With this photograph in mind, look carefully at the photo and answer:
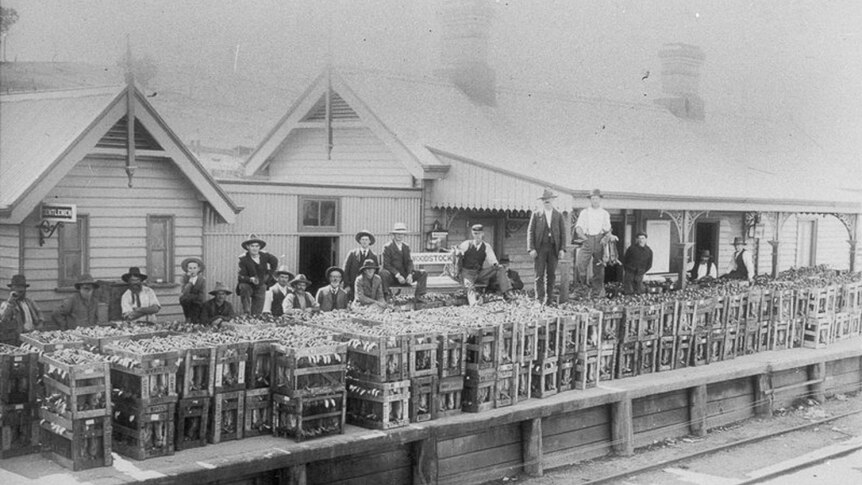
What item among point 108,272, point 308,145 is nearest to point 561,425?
point 108,272

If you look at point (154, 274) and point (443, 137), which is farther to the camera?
point (443, 137)

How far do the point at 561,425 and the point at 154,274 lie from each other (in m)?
7.18

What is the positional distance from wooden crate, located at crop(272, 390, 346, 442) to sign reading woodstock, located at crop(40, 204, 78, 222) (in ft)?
18.0

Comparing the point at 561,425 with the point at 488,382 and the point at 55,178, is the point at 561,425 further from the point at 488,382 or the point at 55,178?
the point at 55,178

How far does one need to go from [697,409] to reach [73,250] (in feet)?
33.0

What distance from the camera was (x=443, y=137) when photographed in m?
20.6

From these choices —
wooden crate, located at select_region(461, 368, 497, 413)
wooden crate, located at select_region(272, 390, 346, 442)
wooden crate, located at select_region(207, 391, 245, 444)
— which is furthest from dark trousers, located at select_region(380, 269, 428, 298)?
wooden crate, located at select_region(207, 391, 245, 444)

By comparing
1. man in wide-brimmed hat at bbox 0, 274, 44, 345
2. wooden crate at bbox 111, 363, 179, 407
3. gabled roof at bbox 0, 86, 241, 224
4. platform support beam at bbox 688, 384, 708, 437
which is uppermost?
gabled roof at bbox 0, 86, 241, 224

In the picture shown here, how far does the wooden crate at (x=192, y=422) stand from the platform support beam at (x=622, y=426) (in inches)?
250

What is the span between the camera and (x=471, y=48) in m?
23.7

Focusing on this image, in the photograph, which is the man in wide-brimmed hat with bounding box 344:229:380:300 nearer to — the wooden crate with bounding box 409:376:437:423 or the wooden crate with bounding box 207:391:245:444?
the wooden crate with bounding box 409:376:437:423

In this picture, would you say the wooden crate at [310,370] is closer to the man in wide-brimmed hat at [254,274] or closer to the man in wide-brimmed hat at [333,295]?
the man in wide-brimmed hat at [333,295]

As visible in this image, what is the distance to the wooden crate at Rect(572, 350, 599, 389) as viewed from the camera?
12.7 m

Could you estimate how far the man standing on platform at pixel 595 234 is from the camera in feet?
55.0
